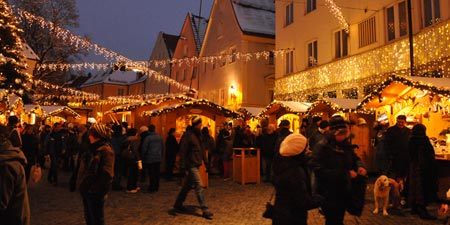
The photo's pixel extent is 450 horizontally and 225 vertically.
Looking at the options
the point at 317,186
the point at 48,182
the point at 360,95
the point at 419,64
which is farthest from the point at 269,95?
the point at 317,186

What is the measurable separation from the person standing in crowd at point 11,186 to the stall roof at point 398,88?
9.03 meters

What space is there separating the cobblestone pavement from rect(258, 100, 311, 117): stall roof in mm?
5339

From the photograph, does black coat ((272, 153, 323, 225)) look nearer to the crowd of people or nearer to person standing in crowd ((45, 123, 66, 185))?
the crowd of people

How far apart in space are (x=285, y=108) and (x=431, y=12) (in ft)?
22.0

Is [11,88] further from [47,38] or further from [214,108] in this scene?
[214,108]

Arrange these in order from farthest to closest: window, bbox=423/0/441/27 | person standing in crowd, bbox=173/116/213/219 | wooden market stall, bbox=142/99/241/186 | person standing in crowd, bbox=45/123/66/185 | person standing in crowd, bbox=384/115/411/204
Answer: wooden market stall, bbox=142/99/241/186
window, bbox=423/0/441/27
person standing in crowd, bbox=45/123/66/185
person standing in crowd, bbox=384/115/411/204
person standing in crowd, bbox=173/116/213/219

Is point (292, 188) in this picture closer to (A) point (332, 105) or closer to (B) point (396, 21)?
(A) point (332, 105)

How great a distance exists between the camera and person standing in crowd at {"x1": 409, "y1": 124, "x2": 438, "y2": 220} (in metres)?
8.02

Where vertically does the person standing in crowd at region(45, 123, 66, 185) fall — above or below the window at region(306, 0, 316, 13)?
below

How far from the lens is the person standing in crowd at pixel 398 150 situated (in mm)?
8422

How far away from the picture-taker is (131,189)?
11.3 m

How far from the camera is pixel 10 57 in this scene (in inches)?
890

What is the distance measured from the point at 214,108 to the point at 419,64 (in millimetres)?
7801

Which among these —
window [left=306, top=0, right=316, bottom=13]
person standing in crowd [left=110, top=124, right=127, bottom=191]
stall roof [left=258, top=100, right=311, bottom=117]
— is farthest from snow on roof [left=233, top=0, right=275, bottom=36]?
person standing in crowd [left=110, top=124, right=127, bottom=191]
